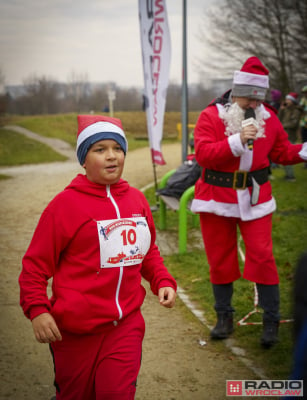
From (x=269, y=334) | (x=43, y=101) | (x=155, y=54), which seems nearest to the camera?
(x=269, y=334)

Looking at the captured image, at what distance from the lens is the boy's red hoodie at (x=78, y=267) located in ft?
7.85

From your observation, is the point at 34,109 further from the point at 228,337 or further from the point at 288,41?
the point at 228,337

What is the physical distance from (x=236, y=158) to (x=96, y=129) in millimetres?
1630

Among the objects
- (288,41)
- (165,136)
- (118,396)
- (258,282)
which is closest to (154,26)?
(258,282)

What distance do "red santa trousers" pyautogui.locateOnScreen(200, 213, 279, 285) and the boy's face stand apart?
66.8 inches

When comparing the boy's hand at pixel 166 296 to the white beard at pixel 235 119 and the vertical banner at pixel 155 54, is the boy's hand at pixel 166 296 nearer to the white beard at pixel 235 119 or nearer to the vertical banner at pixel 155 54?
the white beard at pixel 235 119

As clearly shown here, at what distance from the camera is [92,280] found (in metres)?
2.43

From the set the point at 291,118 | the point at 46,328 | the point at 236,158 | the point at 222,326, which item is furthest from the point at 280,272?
the point at 291,118

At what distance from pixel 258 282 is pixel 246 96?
1.41m

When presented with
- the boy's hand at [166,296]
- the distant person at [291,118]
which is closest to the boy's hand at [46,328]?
the boy's hand at [166,296]

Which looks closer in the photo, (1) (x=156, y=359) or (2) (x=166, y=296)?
(2) (x=166, y=296)

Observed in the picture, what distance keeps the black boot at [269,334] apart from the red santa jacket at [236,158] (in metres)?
0.84

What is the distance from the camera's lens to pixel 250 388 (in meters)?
3.40

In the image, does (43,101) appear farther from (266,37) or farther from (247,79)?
(247,79)
